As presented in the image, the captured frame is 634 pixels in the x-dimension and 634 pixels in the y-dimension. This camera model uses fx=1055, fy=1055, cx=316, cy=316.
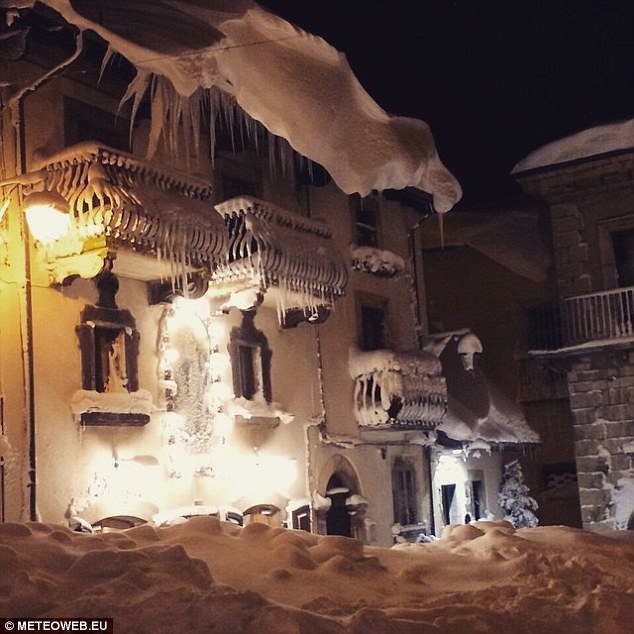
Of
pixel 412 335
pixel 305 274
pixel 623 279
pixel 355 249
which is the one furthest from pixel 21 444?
pixel 623 279

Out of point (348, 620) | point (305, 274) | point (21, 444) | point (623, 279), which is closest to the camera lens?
point (348, 620)

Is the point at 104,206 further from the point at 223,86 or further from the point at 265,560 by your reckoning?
the point at 265,560

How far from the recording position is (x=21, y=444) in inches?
501

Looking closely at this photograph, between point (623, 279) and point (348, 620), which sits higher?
point (623, 279)

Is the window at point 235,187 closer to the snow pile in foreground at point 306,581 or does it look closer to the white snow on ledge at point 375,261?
the white snow on ledge at point 375,261

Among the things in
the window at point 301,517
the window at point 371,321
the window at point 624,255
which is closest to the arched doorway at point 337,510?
the window at point 301,517

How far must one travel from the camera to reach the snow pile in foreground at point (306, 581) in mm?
A: 5871

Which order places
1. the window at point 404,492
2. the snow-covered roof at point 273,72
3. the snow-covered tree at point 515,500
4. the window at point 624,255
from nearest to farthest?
the snow-covered roof at point 273,72
the window at point 404,492
the window at point 624,255
the snow-covered tree at point 515,500

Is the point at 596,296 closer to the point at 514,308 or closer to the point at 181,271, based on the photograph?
the point at 514,308

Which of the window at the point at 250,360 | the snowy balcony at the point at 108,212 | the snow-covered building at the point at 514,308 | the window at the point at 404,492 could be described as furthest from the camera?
the snow-covered building at the point at 514,308

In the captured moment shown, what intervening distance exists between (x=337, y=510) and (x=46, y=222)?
8928 mm

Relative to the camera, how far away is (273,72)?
10484 mm

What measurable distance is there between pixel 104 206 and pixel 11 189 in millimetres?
1253

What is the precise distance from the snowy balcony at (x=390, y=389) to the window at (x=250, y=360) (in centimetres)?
254
